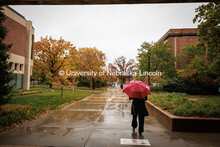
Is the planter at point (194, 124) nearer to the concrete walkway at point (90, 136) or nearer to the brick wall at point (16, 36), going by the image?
the concrete walkway at point (90, 136)

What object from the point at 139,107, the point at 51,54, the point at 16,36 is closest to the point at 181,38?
the point at 51,54

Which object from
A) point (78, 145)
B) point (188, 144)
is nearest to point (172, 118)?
point (188, 144)

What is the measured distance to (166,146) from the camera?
4117mm

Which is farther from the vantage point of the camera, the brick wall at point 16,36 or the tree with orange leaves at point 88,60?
the tree with orange leaves at point 88,60

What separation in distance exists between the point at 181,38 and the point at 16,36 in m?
34.6

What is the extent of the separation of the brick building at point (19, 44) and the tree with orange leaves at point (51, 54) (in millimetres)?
5863

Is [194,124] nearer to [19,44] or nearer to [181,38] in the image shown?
[19,44]

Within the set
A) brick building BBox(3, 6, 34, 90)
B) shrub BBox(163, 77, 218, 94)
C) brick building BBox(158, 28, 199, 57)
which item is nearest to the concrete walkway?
brick building BBox(3, 6, 34, 90)

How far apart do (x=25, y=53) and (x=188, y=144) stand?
2457 cm

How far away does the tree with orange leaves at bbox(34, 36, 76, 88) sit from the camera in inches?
1148

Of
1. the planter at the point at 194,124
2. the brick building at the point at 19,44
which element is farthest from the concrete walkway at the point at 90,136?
the brick building at the point at 19,44

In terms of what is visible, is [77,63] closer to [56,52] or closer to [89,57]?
[89,57]

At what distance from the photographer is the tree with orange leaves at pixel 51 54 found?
29.2 meters

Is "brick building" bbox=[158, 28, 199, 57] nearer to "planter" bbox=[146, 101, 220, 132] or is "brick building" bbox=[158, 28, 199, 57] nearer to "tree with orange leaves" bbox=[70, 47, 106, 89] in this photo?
"tree with orange leaves" bbox=[70, 47, 106, 89]
